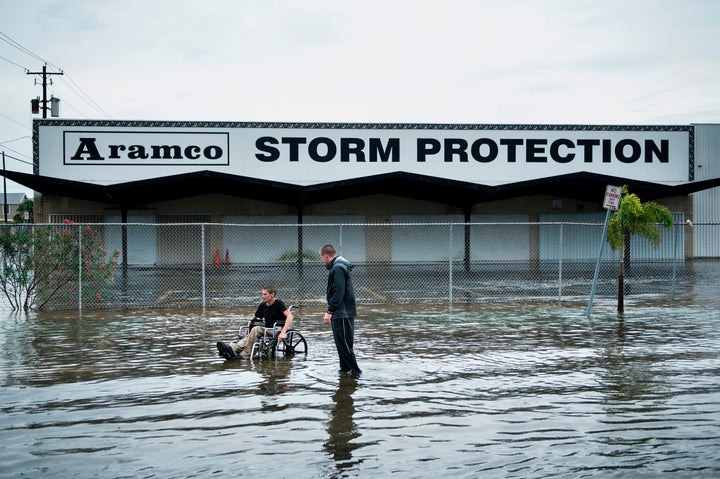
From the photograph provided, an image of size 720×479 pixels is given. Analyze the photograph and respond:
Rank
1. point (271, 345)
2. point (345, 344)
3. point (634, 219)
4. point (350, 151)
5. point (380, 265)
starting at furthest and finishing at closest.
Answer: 1. point (350, 151)
2. point (380, 265)
3. point (634, 219)
4. point (271, 345)
5. point (345, 344)

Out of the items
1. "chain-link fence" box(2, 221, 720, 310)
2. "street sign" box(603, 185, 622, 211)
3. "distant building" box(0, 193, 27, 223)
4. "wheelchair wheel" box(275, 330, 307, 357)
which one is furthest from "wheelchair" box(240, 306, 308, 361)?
"distant building" box(0, 193, 27, 223)

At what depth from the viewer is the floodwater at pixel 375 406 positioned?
237 inches

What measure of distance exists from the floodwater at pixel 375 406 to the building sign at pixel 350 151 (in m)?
20.8

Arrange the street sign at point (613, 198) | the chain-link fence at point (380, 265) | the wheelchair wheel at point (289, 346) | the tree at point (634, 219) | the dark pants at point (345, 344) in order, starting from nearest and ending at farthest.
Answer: the dark pants at point (345, 344)
the wheelchair wheel at point (289, 346)
the street sign at point (613, 198)
the tree at point (634, 219)
the chain-link fence at point (380, 265)

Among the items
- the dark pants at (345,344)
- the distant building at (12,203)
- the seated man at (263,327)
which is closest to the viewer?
the dark pants at (345,344)

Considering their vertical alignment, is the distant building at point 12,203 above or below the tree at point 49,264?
above

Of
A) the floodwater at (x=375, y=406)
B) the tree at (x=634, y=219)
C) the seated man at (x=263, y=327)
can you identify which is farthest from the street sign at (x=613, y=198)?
the seated man at (x=263, y=327)

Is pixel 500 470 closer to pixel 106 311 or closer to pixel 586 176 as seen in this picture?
pixel 106 311

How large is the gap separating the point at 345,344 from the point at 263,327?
165 cm

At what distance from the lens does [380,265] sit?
33219 mm

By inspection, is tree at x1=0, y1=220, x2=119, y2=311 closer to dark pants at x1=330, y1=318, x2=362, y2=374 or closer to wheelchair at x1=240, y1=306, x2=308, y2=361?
wheelchair at x1=240, y1=306, x2=308, y2=361

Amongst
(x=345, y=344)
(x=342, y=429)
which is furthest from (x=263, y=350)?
(x=342, y=429)

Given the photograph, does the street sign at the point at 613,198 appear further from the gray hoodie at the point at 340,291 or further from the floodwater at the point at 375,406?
the gray hoodie at the point at 340,291

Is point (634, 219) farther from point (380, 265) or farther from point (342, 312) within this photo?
point (380, 265)
